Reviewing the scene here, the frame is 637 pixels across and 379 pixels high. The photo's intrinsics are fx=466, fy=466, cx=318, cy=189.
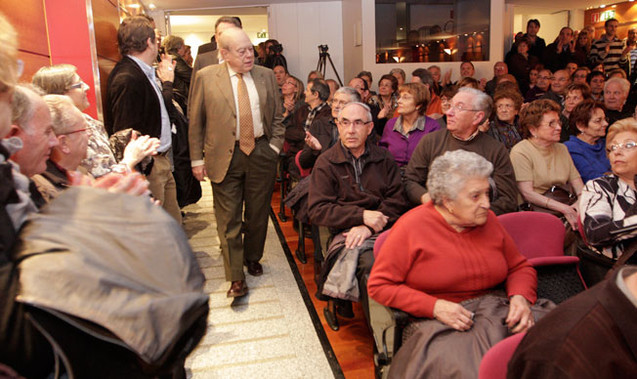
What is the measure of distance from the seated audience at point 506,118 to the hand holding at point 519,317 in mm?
2209

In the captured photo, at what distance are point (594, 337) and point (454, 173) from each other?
1024 millimetres

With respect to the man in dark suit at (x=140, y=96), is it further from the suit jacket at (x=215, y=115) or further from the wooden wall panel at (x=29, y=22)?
the wooden wall panel at (x=29, y=22)

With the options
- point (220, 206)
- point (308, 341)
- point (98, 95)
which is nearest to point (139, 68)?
point (98, 95)

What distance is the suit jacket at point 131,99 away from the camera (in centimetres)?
265

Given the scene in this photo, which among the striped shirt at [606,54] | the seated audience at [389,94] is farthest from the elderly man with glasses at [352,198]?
the striped shirt at [606,54]

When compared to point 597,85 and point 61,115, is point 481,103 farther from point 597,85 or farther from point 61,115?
point 597,85

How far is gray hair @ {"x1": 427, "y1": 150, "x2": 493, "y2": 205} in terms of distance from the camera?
1.86 m

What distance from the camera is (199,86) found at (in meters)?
2.96

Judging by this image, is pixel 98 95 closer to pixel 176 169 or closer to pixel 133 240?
pixel 176 169

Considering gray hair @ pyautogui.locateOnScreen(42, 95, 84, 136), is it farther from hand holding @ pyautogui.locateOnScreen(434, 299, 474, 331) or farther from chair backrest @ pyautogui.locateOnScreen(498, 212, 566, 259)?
chair backrest @ pyautogui.locateOnScreen(498, 212, 566, 259)

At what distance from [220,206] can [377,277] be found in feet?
5.13

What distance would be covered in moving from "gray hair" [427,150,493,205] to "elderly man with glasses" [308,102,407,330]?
645 mm

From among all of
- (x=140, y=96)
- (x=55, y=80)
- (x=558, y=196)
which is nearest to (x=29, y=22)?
(x=55, y=80)

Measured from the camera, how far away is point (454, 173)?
1882mm
